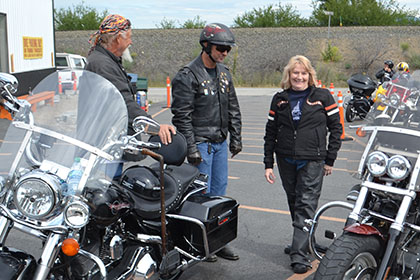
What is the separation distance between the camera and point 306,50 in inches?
1642

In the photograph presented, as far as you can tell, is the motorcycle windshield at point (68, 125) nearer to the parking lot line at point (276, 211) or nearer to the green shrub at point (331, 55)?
the parking lot line at point (276, 211)

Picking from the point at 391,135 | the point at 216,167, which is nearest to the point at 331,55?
the point at 216,167

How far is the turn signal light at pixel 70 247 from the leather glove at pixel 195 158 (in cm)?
176

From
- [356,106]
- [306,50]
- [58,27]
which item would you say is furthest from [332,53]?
[58,27]

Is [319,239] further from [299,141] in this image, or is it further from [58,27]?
[58,27]

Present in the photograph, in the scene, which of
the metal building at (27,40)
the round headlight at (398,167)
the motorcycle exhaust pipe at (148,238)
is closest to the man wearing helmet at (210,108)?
the motorcycle exhaust pipe at (148,238)

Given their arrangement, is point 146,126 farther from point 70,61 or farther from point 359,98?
point 70,61

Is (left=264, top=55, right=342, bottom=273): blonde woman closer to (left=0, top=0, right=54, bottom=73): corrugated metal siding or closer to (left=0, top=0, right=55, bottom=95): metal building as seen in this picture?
(left=0, top=0, right=55, bottom=95): metal building

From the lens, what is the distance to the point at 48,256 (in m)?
2.49

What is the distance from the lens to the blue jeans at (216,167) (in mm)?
4363

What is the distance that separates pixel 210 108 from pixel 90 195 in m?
1.89

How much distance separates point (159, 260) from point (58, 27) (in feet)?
200

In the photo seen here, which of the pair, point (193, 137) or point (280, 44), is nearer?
point (193, 137)

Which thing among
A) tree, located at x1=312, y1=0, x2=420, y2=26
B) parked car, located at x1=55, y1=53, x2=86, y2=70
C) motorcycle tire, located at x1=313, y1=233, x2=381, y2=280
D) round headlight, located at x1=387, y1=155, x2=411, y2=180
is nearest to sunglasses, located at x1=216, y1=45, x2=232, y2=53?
round headlight, located at x1=387, y1=155, x2=411, y2=180
